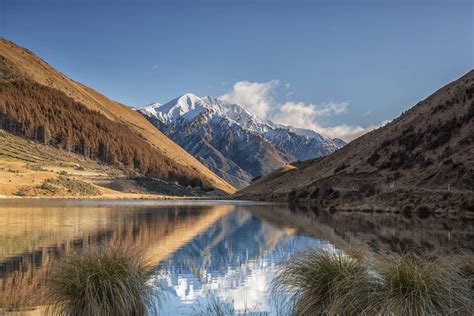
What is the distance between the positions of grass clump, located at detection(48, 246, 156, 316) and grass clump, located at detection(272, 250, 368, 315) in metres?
3.38

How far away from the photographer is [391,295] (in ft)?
29.2

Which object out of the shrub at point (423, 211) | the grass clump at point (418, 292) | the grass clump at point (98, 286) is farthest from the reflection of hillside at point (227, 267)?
the shrub at point (423, 211)

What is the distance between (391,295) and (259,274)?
865 cm

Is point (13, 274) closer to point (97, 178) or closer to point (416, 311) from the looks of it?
point (416, 311)

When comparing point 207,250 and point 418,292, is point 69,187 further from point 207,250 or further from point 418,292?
point 418,292

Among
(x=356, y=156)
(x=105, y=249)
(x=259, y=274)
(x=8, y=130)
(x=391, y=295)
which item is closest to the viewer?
(x=391, y=295)

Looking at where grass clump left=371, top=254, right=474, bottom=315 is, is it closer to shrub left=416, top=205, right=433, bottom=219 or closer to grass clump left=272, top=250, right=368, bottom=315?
grass clump left=272, top=250, right=368, bottom=315

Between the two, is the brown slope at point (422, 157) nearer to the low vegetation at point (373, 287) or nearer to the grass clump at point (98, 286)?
the low vegetation at point (373, 287)

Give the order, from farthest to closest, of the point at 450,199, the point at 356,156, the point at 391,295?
the point at 356,156
the point at 450,199
the point at 391,295

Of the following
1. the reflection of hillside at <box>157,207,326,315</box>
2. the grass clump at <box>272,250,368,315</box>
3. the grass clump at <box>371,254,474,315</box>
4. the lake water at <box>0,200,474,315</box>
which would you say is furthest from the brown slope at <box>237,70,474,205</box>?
the grass clump at <box>371,254,474,315</box>

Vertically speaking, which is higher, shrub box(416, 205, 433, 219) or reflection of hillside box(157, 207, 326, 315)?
shrub box(416, 205, 433, 219)

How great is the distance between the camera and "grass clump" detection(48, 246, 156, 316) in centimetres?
991

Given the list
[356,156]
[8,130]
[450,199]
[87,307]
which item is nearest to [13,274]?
[87,307]

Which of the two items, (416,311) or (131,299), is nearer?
(416,311)
